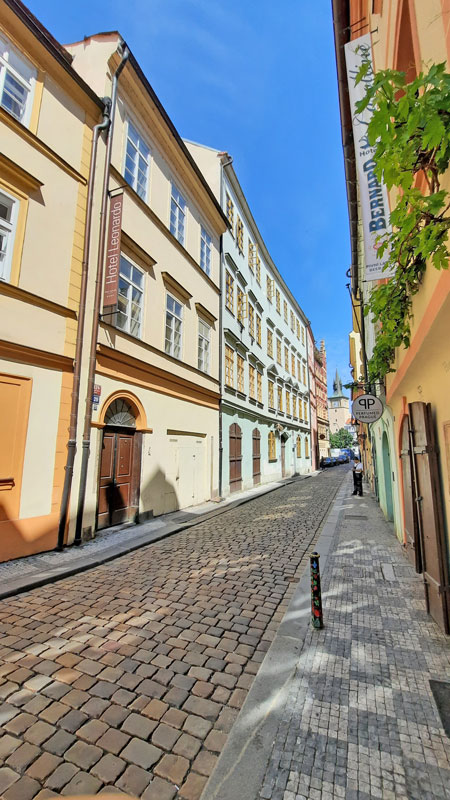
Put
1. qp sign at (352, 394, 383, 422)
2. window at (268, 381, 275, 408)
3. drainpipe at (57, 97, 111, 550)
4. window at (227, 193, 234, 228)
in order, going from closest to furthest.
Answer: drainpipe at (57, 97, 111, 550) → qp sign at (352, 394, 383, 422) → window at (227, 193, 234, 228) → window at (268, 381, 275, 408)

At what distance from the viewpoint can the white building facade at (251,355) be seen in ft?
52.6

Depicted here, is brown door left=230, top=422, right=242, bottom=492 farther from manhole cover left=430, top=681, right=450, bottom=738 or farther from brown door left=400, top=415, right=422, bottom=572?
manhole cover left=430, top=681, right=450, bottom=738

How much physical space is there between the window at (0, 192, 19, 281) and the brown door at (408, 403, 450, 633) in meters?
7.18

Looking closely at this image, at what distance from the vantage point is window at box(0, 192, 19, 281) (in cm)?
643

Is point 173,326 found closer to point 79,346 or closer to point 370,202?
point 79,346

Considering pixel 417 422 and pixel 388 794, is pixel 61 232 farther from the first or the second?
pixel 388 794

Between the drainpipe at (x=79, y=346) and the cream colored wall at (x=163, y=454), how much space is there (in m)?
0.27

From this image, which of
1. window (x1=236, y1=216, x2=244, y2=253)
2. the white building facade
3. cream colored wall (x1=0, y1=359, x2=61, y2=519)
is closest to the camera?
cream colored wall (x1=0, y1=359, x2=61, y2=519)

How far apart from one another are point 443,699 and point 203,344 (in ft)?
40.3

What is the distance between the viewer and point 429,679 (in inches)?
115

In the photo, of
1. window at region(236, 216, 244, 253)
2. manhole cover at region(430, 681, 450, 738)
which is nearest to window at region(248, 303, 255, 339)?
window at region(236, 216, 244, 253)

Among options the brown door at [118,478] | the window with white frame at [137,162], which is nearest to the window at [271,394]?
the brown door at [118,478]

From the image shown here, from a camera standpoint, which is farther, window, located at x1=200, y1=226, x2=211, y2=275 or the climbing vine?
window, located at x1=200, y1=226, x2=211, y2=275

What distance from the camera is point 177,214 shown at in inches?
487
